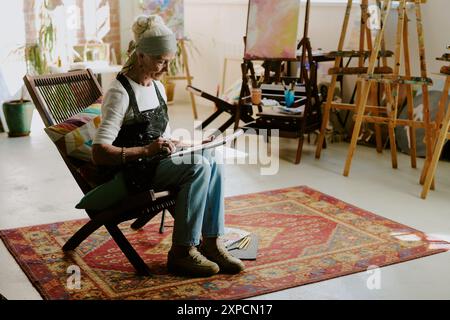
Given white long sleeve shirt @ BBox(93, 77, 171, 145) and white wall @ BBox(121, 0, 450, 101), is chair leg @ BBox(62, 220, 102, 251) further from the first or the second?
white wall @ BBox(121, 0, 450, 101)

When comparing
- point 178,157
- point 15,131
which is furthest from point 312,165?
point 15,131

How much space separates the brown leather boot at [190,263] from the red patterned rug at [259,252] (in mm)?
37

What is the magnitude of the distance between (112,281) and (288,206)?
1.48 meters

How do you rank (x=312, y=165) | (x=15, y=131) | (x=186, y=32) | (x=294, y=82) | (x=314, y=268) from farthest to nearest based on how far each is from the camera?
(x=186, y=32) → (x=15, y=131) → (x=294, y=82) → (x=312, y=165) → (x=314, y=268)

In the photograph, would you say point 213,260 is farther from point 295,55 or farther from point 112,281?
point 295,55

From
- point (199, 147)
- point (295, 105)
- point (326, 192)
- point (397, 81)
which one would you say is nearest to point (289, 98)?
point (295, 105)

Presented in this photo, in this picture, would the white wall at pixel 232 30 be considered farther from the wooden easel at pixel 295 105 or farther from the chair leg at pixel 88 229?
the chair leg at pixel 88 229

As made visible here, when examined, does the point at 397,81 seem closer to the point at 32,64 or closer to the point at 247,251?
the point at 247,251

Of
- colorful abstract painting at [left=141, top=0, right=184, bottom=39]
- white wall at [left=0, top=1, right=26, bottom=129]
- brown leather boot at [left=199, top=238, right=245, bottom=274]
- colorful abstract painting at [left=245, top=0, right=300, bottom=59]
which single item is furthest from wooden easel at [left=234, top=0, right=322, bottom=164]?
white wall at [left=0, top=1, right=26, bottom=129]

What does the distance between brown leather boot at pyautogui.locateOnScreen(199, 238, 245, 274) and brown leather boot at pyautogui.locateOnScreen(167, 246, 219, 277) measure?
45mm

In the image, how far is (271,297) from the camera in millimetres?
2703

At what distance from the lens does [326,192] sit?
14.1 feet

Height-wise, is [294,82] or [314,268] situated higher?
[294,82]

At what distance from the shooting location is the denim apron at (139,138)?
282 centimetres
